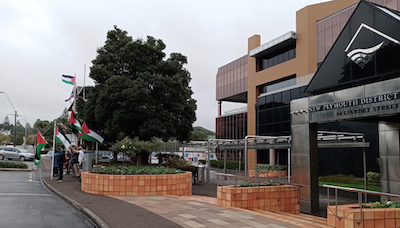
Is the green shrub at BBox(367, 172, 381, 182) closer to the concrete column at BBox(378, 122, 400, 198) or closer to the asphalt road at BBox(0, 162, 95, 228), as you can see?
the concrete column at BBox(378, 122, 400, 198)

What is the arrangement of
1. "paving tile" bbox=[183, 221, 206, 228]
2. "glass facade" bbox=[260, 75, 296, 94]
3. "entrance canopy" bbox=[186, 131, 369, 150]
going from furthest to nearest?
"glass facade" bbox=[260, 75, 296, 94] → "entrance canopy" bbox=[186, 131, 369, 150] → "paving tile" bbox=[183, 221, 206, 228]

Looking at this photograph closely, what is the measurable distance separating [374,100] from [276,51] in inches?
1043

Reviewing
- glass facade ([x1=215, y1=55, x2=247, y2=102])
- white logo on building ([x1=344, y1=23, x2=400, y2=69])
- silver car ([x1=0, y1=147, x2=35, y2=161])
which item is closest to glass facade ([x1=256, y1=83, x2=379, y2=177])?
white logo on building ([x1=344, y1=23, x2=400, y2=69])

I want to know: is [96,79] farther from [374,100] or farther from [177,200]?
[374,100]

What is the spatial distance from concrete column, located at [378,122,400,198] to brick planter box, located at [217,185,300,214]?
3.96 m

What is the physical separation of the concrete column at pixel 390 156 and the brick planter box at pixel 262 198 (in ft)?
13.0

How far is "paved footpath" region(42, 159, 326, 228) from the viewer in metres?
7.18

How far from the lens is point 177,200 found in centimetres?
1058

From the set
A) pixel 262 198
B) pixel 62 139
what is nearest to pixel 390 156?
pixel 262 198

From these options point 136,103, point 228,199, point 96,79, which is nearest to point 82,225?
point 228,199

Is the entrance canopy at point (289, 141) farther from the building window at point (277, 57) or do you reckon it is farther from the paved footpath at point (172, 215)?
the building window at point (277, 57)

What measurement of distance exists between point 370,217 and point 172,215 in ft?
13.8

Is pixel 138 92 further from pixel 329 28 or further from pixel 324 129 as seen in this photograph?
pixel 329 28

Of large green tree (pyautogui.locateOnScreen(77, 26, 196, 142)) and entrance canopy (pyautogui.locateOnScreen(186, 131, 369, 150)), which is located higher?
large green tree (pyautogui.locateOnScreen(77, 26, 196, 142))
